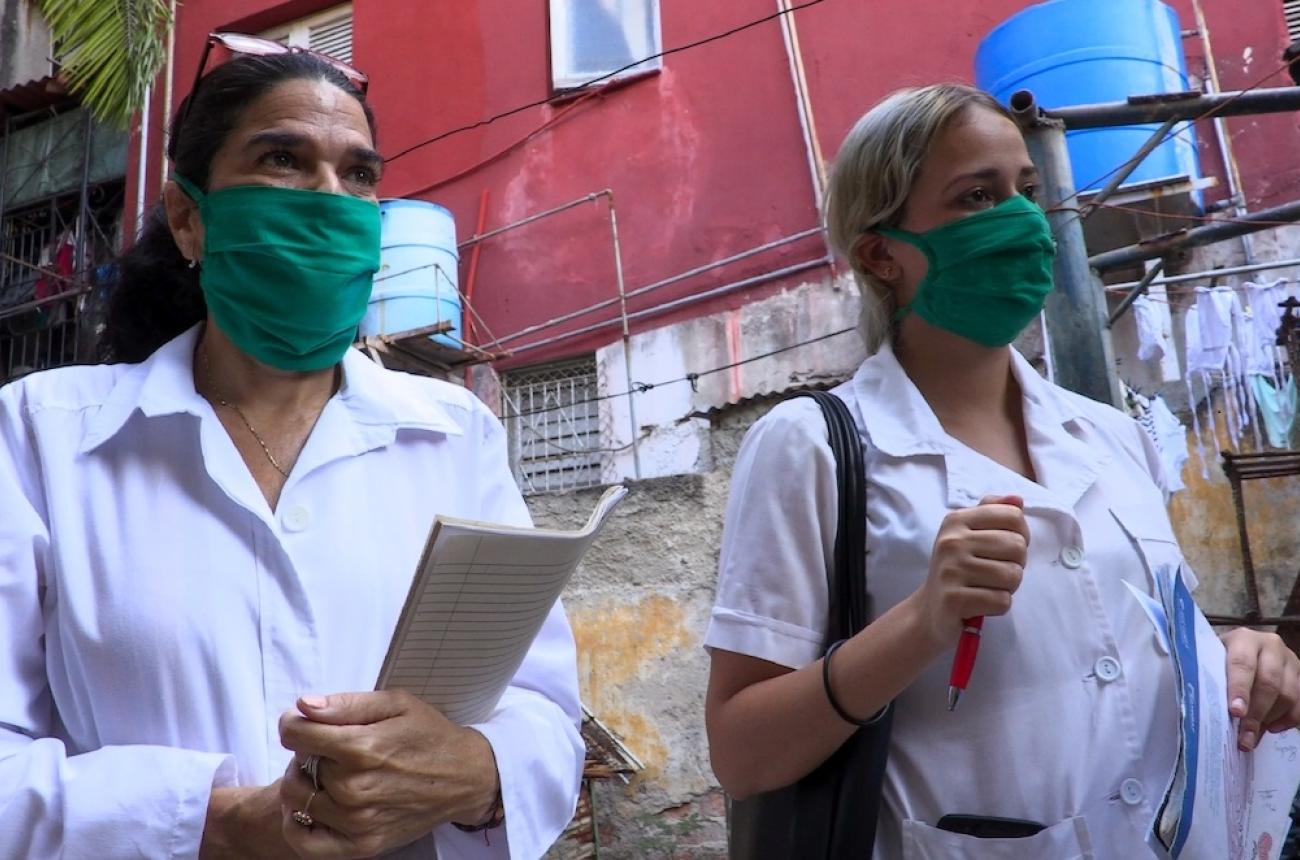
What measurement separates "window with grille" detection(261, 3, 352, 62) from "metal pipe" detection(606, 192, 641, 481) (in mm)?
2566

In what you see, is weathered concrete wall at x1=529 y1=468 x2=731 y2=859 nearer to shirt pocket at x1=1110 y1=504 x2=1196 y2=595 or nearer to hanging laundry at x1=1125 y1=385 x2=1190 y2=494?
hanging laundry at x1=1125 y1=385 x2=1190 y2=494

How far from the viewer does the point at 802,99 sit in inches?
252

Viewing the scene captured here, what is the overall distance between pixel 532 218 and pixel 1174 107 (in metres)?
4.24

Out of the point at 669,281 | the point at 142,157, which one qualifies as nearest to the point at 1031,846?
the point at 669,281

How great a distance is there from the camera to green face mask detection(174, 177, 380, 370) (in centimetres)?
148

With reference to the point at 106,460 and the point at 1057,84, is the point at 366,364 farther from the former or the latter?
the point at 1057,84

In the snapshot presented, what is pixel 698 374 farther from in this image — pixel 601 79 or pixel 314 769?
pixel 314 769

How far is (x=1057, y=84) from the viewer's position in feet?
17.3

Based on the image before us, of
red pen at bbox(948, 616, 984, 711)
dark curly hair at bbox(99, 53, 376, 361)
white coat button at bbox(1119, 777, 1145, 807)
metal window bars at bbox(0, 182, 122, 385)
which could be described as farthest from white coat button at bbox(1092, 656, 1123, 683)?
metal window bars at bbox(0, 182, 122, 385)

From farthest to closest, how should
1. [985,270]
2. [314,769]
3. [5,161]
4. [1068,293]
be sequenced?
[5,161] → [1068,293] → [985,270] → [314,769]

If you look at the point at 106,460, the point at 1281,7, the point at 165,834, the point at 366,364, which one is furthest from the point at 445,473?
the point at 1281,7

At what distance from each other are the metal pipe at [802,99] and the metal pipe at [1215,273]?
5.72 ft

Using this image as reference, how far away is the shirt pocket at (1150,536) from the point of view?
1.46 meters

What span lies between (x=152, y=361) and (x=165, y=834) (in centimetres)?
64
